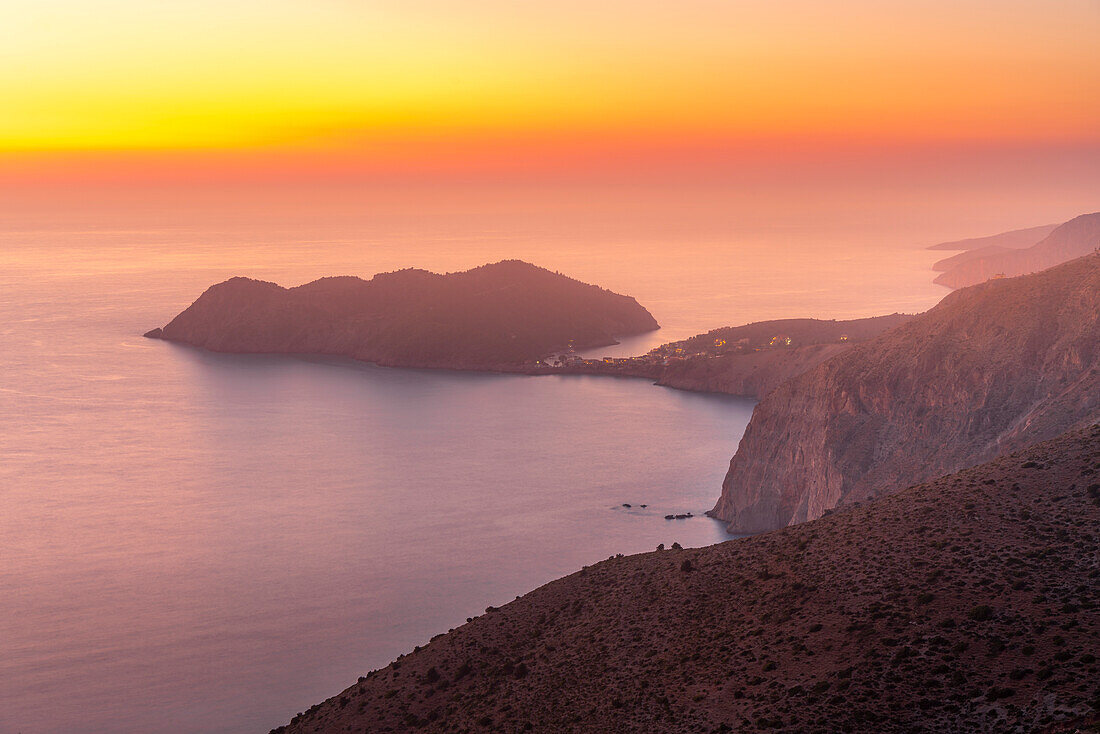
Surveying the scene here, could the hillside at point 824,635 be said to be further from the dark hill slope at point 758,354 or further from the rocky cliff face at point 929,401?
the dark hill slope at point 758,354

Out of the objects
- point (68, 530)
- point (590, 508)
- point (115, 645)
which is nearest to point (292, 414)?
point (68, 530)

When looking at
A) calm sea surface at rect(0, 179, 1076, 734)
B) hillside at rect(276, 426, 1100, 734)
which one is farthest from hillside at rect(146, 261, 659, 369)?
hillside at rect(276, 426, 1100, 734)

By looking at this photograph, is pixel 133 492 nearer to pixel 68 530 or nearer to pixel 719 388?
pixel 68 530

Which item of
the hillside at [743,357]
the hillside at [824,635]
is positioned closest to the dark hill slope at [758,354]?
the hillside at [743,357]

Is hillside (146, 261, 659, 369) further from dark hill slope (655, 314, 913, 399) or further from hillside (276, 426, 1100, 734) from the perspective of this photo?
hillside (276, 426, 1100, 734)

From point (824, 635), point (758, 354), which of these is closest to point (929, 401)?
point (824, 635)
